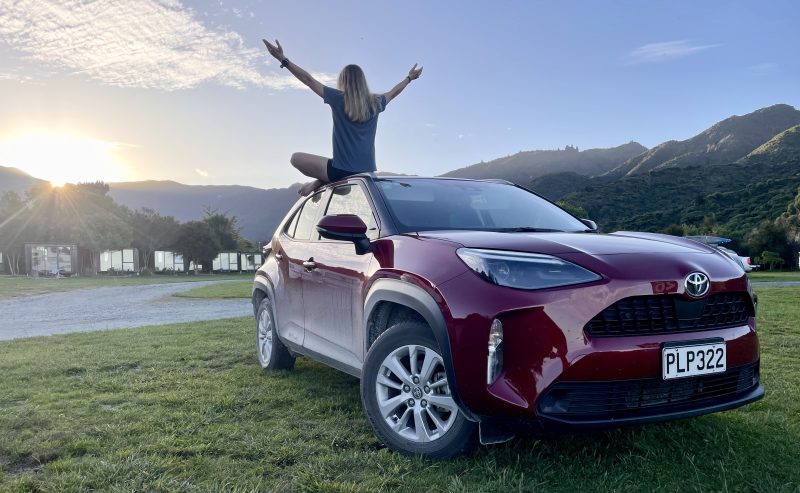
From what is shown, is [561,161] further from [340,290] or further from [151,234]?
[340,290]

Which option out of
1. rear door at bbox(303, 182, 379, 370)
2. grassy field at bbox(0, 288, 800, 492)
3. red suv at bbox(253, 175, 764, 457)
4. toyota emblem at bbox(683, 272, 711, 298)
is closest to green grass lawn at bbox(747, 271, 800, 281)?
grassy field at bbox(0, 288, 800, 492)

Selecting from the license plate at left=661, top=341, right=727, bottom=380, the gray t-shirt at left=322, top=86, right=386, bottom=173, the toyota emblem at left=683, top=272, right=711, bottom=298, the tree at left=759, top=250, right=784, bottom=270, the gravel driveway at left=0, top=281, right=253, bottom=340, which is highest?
the gray t-shirt at left=322, top=86, right=386, bottom=173

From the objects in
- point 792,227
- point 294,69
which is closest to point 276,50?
point 294,69

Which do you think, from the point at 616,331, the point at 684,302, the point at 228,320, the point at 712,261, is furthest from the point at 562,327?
the point at 228,320

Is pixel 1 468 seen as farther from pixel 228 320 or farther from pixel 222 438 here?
pixel 228 320

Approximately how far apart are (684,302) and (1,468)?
3.48 meters

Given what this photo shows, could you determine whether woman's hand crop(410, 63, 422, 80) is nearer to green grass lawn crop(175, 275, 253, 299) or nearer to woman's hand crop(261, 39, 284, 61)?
woman's hand crop(261, 39, 284, 61)

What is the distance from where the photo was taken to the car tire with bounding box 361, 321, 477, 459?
3.14 metres

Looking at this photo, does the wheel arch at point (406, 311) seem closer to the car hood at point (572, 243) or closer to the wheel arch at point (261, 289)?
the car hood at point (572, 243)

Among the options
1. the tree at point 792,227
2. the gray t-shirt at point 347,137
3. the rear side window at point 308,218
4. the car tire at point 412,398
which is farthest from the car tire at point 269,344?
the tree at point 792,227

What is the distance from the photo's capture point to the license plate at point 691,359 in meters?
2.86

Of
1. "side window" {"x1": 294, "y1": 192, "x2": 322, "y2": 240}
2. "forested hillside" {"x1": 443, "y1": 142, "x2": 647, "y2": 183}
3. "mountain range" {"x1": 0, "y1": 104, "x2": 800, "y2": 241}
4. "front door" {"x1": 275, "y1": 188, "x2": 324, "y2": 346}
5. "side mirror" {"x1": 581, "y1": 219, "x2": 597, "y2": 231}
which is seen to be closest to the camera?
"side mirror" {"x1": 581, "y1": 219, "x2": 597, "y2": 231}

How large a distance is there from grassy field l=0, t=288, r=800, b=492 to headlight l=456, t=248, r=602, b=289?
35.9 inches

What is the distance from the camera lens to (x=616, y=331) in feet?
9.33
